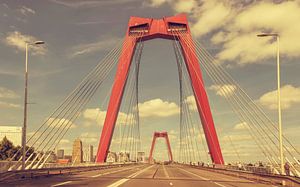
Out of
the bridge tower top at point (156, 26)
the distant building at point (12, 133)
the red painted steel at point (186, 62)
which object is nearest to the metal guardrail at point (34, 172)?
the red painted steel at point (186, 62)

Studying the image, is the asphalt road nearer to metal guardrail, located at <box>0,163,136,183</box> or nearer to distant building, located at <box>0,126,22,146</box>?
metal guardrail, located at <box>0,163,136,183</box>

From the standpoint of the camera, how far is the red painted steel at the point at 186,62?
50812 millimetres

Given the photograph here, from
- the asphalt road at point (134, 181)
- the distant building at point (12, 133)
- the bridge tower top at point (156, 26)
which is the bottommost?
the asphalt road at point (134, 181)

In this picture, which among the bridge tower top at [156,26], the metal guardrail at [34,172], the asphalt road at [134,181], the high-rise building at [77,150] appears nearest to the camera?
the asphalt road at [134,181]

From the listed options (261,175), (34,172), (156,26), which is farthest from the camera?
(156,26)

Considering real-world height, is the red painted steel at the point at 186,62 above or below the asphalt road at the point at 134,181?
above

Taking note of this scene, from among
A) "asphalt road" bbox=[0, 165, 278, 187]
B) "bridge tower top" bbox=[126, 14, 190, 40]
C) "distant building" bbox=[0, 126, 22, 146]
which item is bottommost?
"asphalt road" bbox=[0, 165, 278, 187]

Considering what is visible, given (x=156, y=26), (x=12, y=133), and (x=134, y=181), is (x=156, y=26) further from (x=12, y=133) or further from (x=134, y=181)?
(x=12, y=133)

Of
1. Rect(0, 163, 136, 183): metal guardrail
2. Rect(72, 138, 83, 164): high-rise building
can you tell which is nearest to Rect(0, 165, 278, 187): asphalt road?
Rect(0, 163, 136, 183): metal guardrail

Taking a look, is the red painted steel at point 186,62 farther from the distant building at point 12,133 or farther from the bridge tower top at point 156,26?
the distant building at point 12,133

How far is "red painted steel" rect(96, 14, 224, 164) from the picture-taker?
167ft

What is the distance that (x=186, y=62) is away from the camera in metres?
53.5

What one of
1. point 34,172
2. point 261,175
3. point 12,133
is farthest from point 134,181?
point 12,133

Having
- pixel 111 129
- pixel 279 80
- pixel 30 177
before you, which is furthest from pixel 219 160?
pixel 30 177
